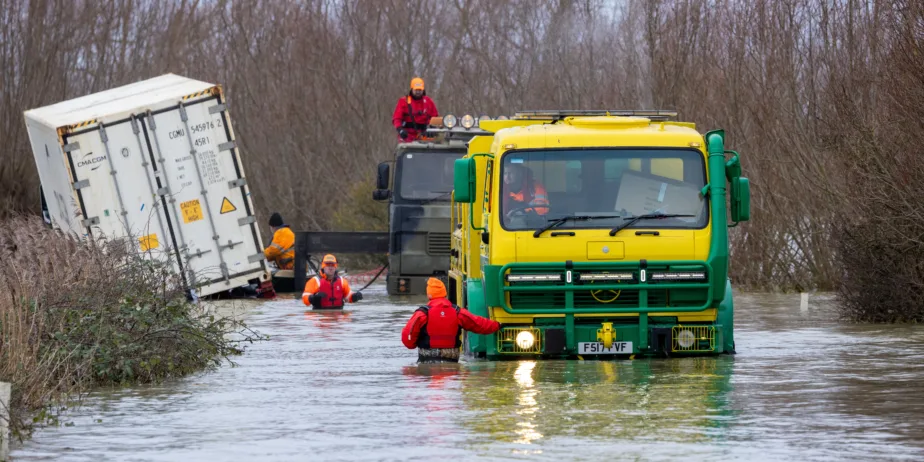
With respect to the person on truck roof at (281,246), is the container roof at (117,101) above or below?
above

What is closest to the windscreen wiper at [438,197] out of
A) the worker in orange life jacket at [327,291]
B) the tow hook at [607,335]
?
the worker in orange life jacket at [327,291]

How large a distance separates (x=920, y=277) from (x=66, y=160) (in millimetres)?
12715

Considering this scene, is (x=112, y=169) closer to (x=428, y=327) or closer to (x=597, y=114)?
(x=597, y=114)

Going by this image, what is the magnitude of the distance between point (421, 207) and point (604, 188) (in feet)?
41.1

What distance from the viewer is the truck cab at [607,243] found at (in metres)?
15.2

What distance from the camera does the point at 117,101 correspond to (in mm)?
26422

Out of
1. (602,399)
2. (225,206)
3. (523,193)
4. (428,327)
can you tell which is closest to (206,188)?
(225,206)

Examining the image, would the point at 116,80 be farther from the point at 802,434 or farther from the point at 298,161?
the point at 802,434

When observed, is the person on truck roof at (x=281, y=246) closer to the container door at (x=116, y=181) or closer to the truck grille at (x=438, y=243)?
the truck grille at (x=438, y=243)

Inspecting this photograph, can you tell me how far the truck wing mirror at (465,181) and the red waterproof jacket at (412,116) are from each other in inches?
475

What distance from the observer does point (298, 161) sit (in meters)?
46.7

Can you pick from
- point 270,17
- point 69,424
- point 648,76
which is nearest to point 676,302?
point 69,424

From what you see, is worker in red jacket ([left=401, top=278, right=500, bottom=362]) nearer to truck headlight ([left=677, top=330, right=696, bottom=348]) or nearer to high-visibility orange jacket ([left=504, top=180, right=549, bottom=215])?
high-visibility orange jacket ([left=504, top=180, right=549, bottom=215])

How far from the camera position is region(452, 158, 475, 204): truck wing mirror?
15781mm
